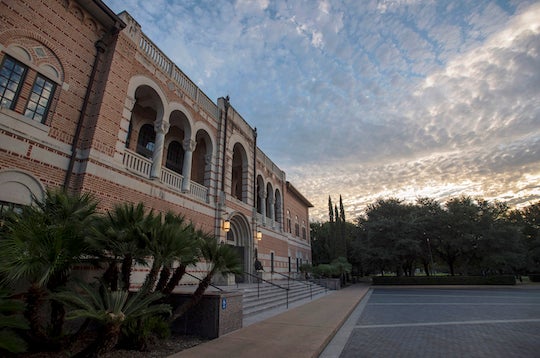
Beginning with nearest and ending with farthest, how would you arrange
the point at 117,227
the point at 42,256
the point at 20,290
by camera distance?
the point at 42,256 < the point at 117,227 < the point at 20,290

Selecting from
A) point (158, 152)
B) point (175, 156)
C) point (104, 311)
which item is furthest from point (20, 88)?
point (175, 156)

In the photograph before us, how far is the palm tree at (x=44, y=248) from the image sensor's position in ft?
12.0

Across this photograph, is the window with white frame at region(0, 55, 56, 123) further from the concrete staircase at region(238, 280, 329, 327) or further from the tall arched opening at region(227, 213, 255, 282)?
the tall arched opening at region(227, 213, 255, 282)

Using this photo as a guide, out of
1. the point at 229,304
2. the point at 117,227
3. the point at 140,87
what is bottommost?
the point at 229,304

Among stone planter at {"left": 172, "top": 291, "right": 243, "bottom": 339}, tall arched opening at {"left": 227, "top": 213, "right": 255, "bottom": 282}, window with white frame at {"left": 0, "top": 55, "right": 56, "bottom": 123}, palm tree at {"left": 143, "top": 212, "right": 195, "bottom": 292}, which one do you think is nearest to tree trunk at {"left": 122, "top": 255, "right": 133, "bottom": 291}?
palm tree at {"left": 143, "top": 212, "right": 195, "bottom": 292}

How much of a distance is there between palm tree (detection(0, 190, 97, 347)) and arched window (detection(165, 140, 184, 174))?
9869 mm

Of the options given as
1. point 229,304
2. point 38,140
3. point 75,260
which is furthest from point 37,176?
point 229,304

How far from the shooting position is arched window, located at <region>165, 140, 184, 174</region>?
14.6 m

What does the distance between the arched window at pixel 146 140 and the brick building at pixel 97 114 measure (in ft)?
0.16

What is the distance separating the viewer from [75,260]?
4461 millimetres

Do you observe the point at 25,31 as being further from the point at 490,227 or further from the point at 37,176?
the point at 490,227

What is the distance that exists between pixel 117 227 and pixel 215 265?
2120 mm

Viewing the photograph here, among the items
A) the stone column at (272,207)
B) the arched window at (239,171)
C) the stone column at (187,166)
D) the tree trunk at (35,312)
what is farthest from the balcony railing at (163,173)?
the stone column at (272,207)

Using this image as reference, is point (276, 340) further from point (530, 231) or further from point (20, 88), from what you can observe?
point (530, 231)
